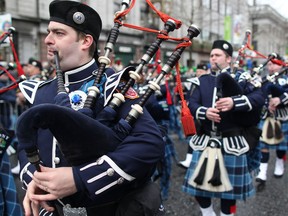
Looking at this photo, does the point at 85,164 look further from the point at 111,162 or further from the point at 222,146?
the point at 222,146

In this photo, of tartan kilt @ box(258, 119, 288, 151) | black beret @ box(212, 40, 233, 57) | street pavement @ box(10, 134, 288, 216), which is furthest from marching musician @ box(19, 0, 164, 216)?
tartan kilt @ box(258, 119, 288, 151)

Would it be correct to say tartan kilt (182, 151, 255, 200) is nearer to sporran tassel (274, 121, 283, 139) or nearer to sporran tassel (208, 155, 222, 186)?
sporran tassel (208, 155, 222, 186)

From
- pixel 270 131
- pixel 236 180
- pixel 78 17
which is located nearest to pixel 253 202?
pixel 236 180

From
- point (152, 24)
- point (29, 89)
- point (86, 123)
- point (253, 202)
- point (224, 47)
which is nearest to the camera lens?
point (86, 123)

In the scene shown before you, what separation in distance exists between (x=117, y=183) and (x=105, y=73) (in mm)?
582

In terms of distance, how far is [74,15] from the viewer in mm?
1558

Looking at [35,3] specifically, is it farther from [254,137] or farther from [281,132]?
[254,137]

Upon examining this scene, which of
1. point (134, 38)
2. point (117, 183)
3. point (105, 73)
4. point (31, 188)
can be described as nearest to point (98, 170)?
point (117, 183)

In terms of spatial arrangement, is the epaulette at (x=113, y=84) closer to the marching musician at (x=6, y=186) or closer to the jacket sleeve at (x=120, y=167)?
the jacket sleeve at (x=120, y=167)

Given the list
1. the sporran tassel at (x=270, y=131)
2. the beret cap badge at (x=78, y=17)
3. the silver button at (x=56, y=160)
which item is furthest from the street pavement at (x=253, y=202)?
the beret cap badge at (x=78, y=17)

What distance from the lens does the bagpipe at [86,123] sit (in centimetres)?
119

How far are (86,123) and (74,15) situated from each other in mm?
593

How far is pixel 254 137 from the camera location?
308 centimetres

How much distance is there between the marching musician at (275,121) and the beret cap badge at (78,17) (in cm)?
363
